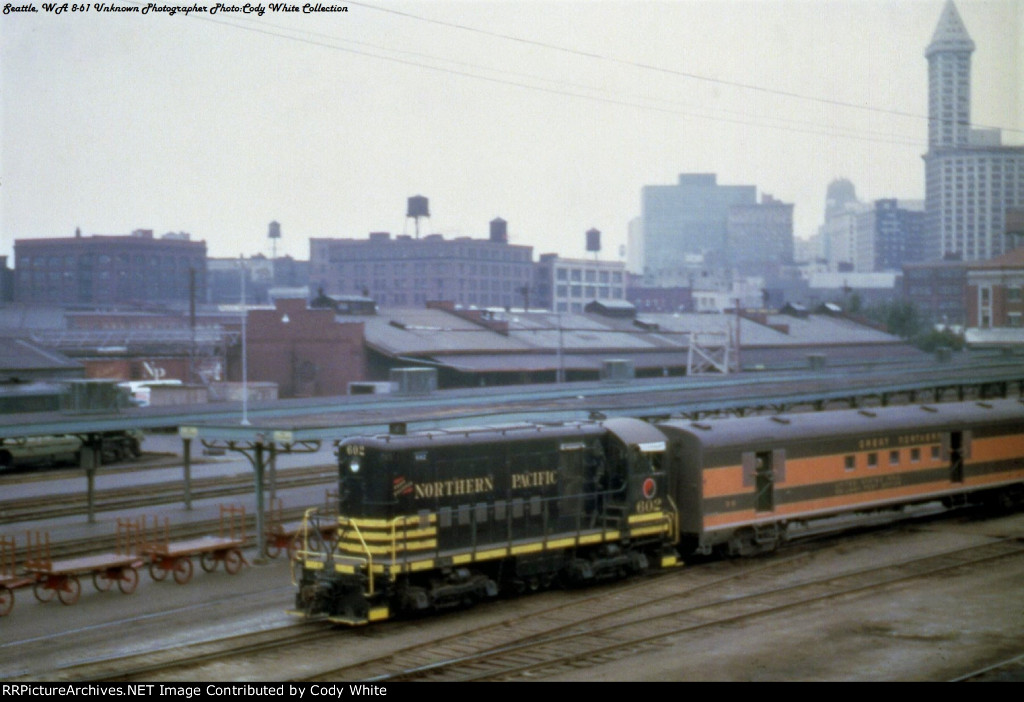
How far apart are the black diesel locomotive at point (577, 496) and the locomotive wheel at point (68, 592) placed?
4571 mm

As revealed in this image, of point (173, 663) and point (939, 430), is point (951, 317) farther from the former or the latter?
point (173, 663)

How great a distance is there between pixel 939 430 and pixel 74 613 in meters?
21.4

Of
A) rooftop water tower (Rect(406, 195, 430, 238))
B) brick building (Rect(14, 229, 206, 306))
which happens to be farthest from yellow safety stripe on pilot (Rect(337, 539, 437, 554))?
rooftop water tower (Rect(406, 195, 430, 238))

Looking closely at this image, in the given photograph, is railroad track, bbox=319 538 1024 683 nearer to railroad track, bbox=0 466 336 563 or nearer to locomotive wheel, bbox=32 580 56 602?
locomotive wheel, bbox=32 580 56 602

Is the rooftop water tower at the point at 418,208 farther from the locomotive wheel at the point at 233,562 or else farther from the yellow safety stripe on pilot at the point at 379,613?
the yellow safety stripe on pilot at the point at 379,613

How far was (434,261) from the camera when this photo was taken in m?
124

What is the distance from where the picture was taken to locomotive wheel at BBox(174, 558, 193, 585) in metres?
22.1

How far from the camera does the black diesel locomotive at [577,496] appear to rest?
17797 mm

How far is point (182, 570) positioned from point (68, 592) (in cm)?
237

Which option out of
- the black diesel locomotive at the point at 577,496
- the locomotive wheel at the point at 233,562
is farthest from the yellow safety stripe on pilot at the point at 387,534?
the locomotive wheel at the point at 233,562

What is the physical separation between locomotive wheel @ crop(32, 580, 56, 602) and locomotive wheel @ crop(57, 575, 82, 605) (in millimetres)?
202

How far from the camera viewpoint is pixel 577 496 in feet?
66.6

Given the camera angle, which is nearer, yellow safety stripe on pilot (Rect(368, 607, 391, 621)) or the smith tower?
yellow safety stripe on pilot (Rect(368, 607, 391, 621))

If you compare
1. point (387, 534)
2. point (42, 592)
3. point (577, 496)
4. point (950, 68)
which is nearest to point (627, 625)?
point (577, 496)
